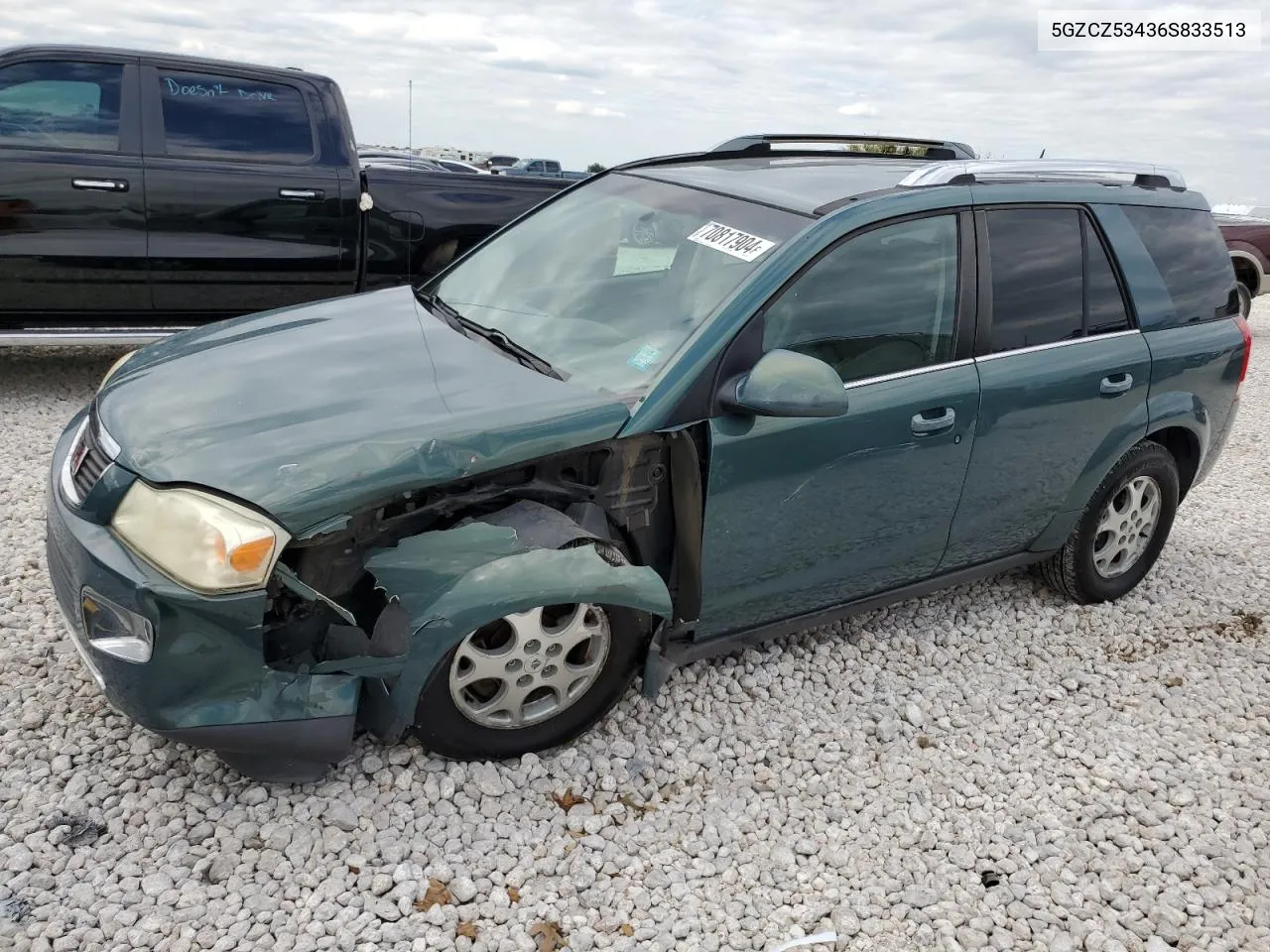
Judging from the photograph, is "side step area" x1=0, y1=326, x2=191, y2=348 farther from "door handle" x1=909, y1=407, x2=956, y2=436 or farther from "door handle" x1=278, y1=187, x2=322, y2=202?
"door handle" x1=909, y1=407, x2=956, y2=436

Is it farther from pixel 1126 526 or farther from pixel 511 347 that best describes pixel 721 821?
pixel 1126 526

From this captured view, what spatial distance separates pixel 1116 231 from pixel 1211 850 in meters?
2.25

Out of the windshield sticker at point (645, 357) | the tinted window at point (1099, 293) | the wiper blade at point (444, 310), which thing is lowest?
the wiper blade at point (444, 310)

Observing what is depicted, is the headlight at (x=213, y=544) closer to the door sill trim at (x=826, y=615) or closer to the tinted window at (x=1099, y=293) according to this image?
the door sill trim at (x=826, y=615)

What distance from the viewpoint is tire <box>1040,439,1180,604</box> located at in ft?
13.3

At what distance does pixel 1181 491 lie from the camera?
4.43 metres

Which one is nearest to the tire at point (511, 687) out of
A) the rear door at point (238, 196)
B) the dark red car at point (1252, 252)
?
the rear door at point (238, 196)

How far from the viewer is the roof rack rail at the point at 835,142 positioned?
413cm

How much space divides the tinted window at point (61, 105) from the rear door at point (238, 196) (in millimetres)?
197

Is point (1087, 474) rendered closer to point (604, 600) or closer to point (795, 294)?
point (795, 294)

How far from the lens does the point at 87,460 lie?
2.76 meters

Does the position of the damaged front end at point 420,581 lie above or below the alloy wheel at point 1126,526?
above

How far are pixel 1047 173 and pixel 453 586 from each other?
270 cm

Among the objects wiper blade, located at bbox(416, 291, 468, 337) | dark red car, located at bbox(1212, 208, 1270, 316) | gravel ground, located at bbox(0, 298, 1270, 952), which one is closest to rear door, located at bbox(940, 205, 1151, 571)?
gravel ground, located at bbox(0, 298, 1270, 952)
